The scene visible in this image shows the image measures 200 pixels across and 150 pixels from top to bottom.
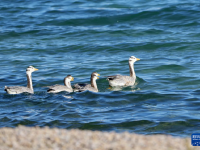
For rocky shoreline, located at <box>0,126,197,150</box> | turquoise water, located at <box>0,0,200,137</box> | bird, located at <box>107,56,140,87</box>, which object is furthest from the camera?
bird, located at <box>107,56,140,87</box>

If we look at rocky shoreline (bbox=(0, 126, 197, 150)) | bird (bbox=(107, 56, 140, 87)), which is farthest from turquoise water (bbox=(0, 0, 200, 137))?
rocky shoreline (bbox=(0, 126, 197, 150))

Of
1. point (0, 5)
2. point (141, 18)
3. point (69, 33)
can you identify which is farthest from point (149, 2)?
point (0, 5)

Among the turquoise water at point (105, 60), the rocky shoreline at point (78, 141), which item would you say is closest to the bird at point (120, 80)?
the turquoise water at point (105, 60)

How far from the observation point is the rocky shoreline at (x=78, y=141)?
255 inches

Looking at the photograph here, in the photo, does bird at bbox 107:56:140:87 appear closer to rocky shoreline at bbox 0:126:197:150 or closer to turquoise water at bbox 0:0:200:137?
turquoise water at bbox 0:0:200:137

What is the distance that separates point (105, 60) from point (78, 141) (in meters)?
14.6

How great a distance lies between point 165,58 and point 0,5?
22420mm

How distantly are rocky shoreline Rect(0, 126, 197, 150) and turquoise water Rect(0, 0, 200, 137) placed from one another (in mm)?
3942

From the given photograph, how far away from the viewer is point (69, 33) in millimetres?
27781

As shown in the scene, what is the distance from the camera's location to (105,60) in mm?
21172

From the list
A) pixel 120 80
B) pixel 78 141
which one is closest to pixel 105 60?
pixel 120 80

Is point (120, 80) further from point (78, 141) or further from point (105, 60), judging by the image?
point (78, 141)

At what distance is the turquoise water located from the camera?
1212 centimetres

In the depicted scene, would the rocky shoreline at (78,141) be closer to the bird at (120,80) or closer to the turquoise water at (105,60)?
the turquoise water at (105,60)
